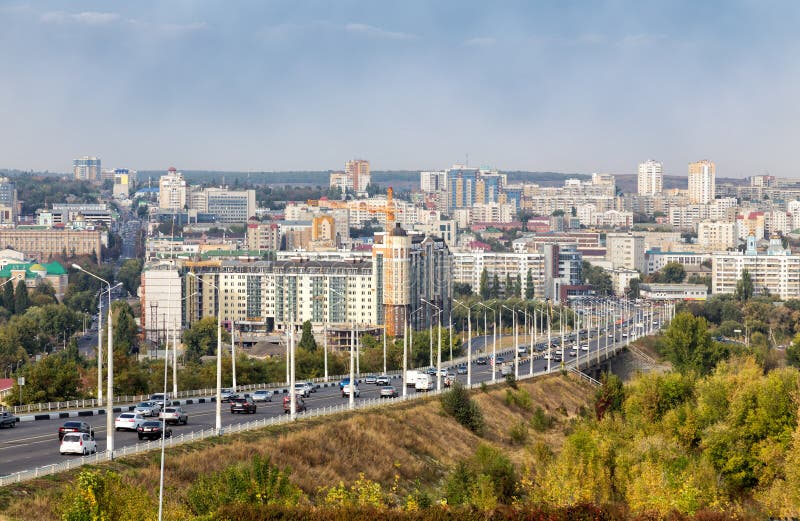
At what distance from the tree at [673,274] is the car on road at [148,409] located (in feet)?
495

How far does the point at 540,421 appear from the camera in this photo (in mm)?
56125

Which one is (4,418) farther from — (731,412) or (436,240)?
(436,240)

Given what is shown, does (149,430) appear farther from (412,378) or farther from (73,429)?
(412,378)

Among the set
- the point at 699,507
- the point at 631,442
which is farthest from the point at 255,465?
the point at 631,442

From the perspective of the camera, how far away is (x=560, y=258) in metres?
185

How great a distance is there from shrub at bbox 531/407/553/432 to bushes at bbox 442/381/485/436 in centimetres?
446

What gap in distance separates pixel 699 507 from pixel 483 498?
467 cm

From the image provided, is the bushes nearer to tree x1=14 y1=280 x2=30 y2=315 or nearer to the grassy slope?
the grassy slope

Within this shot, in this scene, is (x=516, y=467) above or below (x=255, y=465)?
below

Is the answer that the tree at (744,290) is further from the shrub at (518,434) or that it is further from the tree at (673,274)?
the shrub at (518,434)


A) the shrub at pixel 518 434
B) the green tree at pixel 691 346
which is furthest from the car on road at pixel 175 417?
the green tree at pixel 691 346

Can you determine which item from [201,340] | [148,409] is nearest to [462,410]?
[148,409]

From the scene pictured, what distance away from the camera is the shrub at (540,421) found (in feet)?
183

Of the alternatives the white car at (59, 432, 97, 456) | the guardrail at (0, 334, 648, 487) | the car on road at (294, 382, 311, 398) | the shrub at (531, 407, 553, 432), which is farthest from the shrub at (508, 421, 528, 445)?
the white car at (59, 432, 97, 456)
